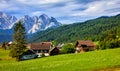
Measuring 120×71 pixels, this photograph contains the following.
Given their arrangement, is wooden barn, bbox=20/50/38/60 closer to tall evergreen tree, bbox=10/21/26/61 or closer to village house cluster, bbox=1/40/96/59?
village house cluster, bbox=1/40/96/59

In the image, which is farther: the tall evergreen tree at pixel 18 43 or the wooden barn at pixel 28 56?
the wooden barn at pixel 28 56

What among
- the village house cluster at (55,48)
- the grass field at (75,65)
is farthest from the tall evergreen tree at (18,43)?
the grass field at (75,65)

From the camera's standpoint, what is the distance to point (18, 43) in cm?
10525

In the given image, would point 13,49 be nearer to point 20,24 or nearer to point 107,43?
point 20,24

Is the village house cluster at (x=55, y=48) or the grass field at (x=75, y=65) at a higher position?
the grass field at (x=75, y=65)

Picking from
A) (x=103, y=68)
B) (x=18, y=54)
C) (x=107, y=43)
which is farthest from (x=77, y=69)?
(x=107, y=43)

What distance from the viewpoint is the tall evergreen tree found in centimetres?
10400

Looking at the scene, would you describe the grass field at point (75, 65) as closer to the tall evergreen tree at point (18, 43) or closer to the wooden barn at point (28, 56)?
the tall evergreen tree at point (18, 43)

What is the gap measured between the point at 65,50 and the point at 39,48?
4870 cm

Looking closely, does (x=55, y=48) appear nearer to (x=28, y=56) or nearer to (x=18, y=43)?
(x=28, y=56)

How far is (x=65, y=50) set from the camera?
395 feet

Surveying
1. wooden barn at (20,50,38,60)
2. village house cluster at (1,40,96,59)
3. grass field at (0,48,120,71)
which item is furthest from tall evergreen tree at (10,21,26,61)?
grass field at (0,48,120,71)

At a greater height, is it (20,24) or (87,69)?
(20,24)

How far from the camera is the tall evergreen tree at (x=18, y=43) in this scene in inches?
4094
